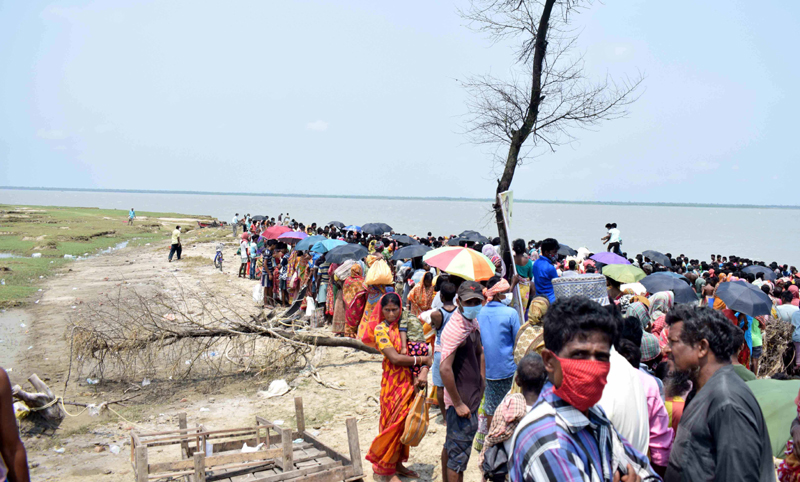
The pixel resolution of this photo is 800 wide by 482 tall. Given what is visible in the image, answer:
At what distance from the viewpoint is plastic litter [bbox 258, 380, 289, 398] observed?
6.87 metres

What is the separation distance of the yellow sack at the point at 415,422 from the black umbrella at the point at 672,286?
501 cm

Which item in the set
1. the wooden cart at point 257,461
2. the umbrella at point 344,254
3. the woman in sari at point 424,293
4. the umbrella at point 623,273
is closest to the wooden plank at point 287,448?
the wooden cart at point 257,461

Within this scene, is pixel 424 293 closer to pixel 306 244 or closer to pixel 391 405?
pixel 391 405

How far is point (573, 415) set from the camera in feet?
5.59

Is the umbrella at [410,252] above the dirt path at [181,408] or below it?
above

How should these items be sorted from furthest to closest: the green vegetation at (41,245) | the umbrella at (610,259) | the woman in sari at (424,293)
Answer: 1. the green vegetation at (41,245)
2. the umbrella at (610,259)
3. the woman in sari at (424,293)

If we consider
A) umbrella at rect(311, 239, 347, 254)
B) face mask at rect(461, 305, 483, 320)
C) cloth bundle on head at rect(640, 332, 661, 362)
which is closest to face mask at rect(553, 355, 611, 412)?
face mask at rect(461, 305, 483, 320)

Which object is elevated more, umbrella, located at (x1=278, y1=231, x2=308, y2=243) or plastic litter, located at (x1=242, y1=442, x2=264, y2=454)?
umbrella, located at (x1=278, y1=231, x2=308, y2=243)

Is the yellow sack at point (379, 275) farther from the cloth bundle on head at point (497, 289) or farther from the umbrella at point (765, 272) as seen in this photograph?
the umbrella at point (765, 272)

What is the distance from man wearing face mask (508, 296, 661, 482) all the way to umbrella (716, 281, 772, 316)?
5312 millimetres

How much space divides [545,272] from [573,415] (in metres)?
5.18

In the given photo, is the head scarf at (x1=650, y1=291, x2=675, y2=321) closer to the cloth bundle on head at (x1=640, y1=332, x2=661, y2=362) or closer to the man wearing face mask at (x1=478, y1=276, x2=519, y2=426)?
the cloth bundle on head at (x1=640, y1=332, x2=661, y2=362)

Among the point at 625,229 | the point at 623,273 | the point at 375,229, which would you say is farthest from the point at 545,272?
the point at 625,229

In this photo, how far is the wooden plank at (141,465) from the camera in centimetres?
354
